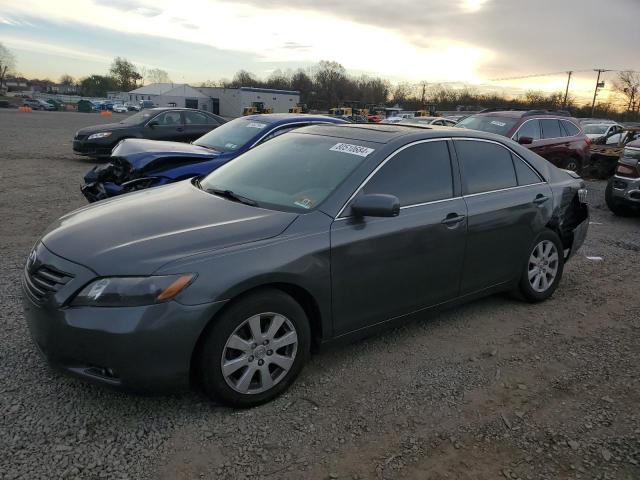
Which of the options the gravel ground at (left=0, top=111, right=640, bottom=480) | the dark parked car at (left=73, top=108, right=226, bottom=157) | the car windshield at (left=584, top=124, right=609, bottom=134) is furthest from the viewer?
the car windshield at (left=584, top=124, right=609, bottom=134)

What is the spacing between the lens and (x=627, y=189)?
28.0ft

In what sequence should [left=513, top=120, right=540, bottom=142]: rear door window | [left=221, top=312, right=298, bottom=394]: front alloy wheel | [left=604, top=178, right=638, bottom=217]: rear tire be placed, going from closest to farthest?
[left=221, top=312, right=298, bottom=394]: front alloy wheel
[left=604, top=178, right=638, bottom=217]: rear tire
[left=513, top=120, right=540, bottom=142]: rear door window

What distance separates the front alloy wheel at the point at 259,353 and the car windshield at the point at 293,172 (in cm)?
78

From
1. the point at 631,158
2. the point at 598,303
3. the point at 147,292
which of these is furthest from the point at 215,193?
the point at 631,158

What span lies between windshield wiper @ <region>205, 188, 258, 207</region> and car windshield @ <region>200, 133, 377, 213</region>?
0.02 meters

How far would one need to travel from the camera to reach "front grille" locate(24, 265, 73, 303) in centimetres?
276

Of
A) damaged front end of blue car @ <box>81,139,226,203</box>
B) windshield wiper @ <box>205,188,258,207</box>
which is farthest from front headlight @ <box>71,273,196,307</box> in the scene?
damaged front end of blue car @ <box>81,139,226,203</box>

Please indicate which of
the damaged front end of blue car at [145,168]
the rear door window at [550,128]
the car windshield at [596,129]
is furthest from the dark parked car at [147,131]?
the car windshield at [596,129]

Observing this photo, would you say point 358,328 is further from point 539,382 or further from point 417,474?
point 539,382

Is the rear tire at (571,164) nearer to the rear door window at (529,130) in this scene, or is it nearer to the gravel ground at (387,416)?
the rear door window at (529,130)

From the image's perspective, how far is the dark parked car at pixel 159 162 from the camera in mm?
6285

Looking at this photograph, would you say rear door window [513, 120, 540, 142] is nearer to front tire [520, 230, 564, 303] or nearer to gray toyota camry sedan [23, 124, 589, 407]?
front tire [520, 230, 564, 303]

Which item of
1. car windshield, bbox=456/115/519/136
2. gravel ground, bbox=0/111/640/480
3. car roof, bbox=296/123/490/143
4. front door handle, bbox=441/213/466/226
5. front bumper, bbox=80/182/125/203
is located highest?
car roof, bbox=296/123/490/143

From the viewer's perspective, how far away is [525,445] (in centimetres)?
285
